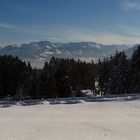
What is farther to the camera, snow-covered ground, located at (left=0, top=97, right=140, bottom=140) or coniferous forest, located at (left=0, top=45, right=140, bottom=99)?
coniferous forest, located at (left=0, top=45, right=140, bottom=99)

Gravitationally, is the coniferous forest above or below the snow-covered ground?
above

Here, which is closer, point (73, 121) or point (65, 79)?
point (73, 121)

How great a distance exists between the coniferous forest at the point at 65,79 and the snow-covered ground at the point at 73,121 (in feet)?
101

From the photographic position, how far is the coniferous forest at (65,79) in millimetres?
70875

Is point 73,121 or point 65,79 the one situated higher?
point 65,79

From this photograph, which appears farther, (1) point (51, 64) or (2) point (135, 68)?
(1) point (51, 64)

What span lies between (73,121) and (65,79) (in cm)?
4460

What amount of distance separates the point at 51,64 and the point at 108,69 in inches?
604

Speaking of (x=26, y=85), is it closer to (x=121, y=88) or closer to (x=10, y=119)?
(x=121, y=88)

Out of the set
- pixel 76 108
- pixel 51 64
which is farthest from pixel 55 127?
pixel 51 64

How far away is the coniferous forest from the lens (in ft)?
233

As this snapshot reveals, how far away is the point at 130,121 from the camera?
91.6 ft

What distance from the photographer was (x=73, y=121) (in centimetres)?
2752

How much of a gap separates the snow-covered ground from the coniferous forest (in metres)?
30.9
